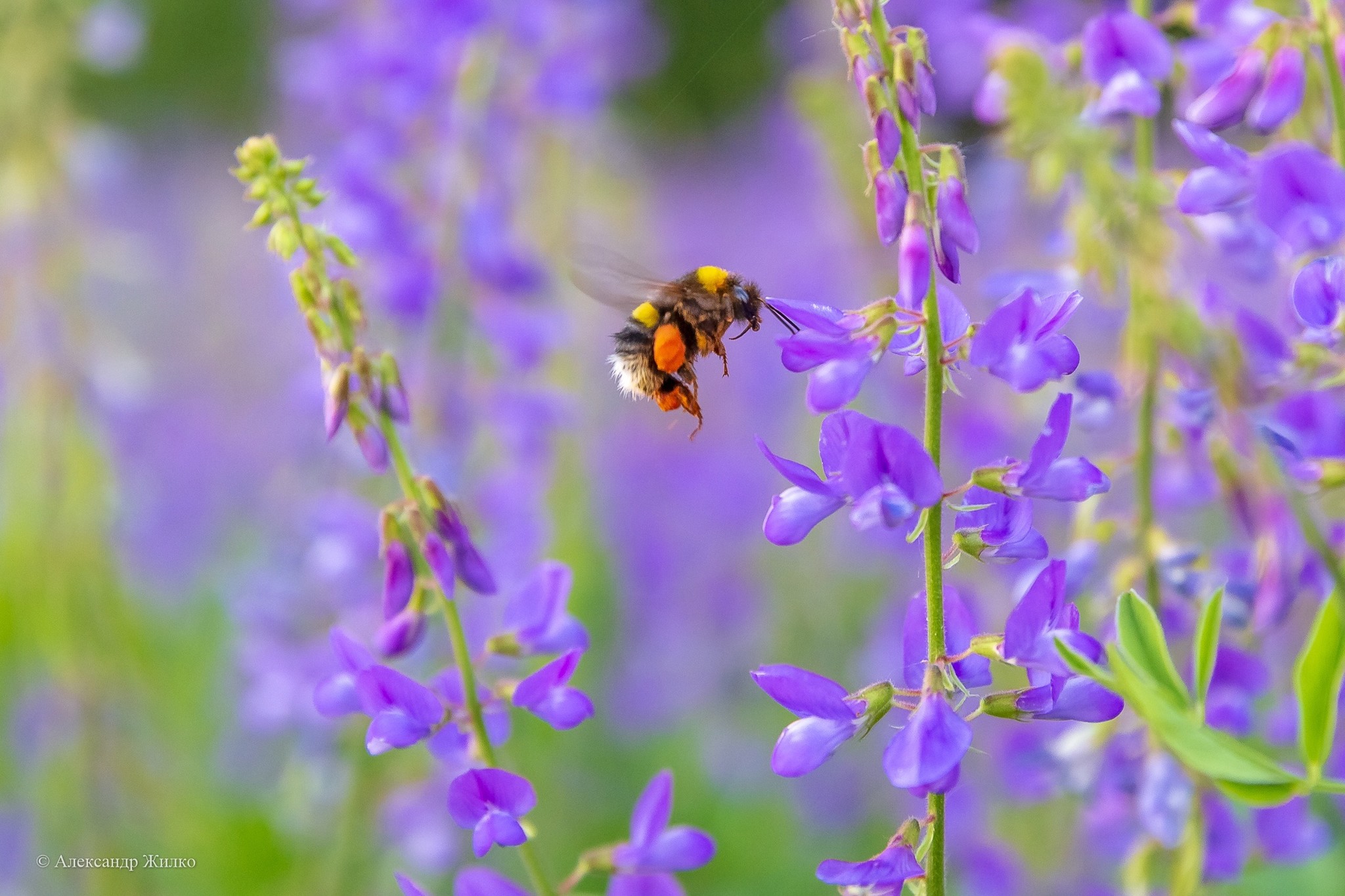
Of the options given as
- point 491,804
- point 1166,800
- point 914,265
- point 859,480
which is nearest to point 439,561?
point 491,804

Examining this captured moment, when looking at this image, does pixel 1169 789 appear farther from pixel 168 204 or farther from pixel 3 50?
pixel 168 204

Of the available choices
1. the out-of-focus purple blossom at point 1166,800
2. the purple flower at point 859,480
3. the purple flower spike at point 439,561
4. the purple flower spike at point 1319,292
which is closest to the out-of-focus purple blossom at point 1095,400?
the purple flower spike at point 1319,292

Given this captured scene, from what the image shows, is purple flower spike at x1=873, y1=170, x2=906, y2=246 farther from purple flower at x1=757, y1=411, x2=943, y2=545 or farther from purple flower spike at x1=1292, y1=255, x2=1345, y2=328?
purple flower spike at x1=1292, y1=255, x2=1345, y2=328

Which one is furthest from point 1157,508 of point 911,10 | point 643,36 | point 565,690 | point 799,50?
point 643,36

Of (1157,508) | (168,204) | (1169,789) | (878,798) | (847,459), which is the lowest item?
(878,798)

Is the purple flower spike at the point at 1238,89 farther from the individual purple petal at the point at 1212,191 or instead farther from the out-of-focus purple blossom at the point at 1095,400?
the out-of-focus purple blossom at the point at 1095,400
